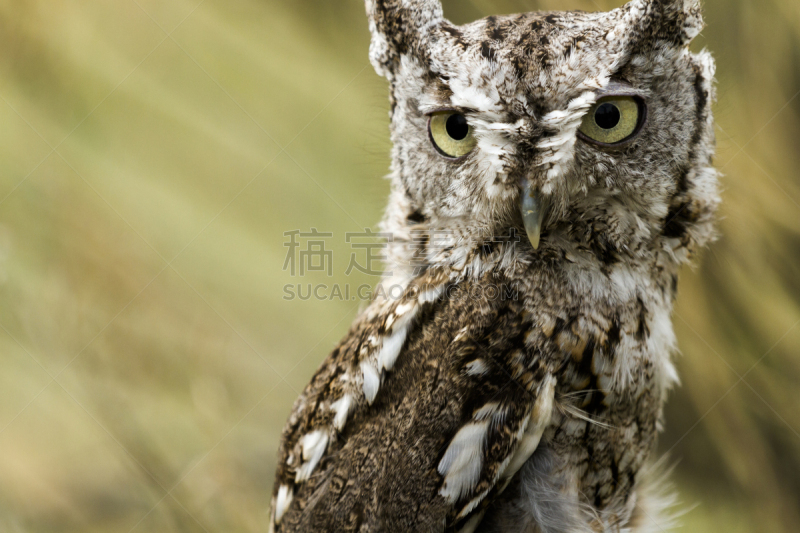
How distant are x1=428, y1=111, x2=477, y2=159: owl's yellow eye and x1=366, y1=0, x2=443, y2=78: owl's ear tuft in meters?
0.15

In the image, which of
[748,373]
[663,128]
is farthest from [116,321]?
[748,373]

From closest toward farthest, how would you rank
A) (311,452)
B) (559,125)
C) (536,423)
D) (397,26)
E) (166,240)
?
1. (559,125)
2. (536,423)
3. (397,26)
4. (311,452)
5. (166,240)

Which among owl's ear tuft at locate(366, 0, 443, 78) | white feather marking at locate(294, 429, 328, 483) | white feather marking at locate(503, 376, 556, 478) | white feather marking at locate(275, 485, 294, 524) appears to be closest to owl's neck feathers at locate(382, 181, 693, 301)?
white feather marking at locate(503, 376, 556, 478)

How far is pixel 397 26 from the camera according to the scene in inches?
44.7

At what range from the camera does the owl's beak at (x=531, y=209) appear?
3.21 ft

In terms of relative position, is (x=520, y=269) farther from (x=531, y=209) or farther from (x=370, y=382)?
(x=370, y=382)

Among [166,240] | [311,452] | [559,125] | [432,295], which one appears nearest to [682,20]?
[559,125]

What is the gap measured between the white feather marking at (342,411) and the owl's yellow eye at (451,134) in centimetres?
62

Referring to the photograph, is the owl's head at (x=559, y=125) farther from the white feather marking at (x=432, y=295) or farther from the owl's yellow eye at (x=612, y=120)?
the white feather marking at (x=432, y=295)

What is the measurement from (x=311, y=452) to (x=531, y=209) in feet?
2.61

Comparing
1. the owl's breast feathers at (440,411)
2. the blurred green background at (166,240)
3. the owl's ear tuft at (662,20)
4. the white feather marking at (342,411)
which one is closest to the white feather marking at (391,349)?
the owl's breast feathers at (440,411)

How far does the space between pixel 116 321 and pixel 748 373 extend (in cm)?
256

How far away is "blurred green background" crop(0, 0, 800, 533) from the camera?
7.39 feet

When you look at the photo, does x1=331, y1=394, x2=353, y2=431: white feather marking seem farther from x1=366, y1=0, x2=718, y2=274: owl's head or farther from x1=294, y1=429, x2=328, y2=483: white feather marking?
x1=366, y1=0, x2=718, y2=274: owl's head
